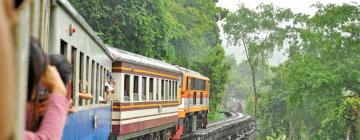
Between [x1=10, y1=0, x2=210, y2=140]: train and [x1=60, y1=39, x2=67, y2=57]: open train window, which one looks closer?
[x1=10, y1=0, x2=210, y2=140]: train

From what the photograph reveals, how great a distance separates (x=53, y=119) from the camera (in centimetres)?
189

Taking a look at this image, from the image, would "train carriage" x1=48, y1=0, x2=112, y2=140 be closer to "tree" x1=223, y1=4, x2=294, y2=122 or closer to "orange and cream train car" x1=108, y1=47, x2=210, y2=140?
"orange and cream train car" x1=108, y1=47, x2=210, y2=140

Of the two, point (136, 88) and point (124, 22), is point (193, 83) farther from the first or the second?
point (136, 88)

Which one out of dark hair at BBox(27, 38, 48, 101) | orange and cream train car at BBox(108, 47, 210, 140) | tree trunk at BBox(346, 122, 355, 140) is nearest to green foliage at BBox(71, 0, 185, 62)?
orange and cream train car at BBox(108, 47, 210, 140)

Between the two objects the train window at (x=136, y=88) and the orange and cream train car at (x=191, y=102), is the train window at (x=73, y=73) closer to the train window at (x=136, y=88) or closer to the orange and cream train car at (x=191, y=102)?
the train window at (x=136, y=88)

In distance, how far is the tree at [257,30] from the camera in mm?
54709

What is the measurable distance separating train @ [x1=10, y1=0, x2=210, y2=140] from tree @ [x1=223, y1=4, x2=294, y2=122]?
30764mm

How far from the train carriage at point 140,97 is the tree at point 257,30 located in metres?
37.0

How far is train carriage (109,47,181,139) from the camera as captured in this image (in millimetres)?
12109

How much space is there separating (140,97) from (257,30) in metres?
42.7

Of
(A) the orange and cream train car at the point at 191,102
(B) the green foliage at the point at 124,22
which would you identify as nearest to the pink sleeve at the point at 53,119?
(A) the orange and cream train car at the point at 191,102

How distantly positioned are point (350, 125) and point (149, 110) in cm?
1951

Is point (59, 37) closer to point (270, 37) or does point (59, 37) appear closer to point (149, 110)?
point (149, 110)

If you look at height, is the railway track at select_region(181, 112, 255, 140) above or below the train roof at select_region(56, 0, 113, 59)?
below
